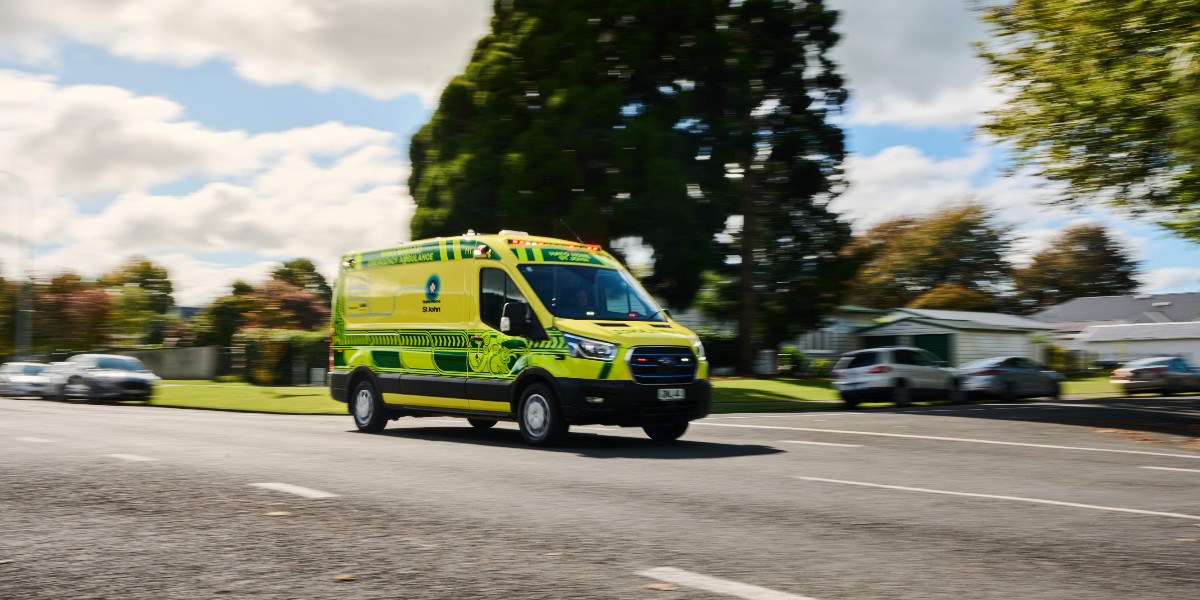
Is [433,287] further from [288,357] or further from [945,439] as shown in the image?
[288,357]

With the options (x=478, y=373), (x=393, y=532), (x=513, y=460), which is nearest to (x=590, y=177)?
(x=478, y=373)

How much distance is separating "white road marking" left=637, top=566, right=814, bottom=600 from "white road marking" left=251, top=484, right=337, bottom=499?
3578 mm

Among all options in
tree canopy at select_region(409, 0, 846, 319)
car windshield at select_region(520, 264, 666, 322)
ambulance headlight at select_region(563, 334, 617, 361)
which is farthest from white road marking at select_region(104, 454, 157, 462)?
tree canopy at select_region(409, 0, 846, 319)

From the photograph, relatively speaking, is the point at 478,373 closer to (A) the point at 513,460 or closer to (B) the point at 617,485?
(A) the point at 513,460

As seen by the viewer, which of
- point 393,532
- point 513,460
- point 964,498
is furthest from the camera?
point 513,460

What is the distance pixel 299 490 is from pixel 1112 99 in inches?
615

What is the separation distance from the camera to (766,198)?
39.2 metres

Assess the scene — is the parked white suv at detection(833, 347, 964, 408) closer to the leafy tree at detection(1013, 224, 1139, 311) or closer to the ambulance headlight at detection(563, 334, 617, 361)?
the ambulance headlight at detection(563, 334, 617, 361)

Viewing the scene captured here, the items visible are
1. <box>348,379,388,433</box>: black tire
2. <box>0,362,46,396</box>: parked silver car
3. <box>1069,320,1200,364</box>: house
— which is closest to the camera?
<box>348,379,388,433</box>: black tire

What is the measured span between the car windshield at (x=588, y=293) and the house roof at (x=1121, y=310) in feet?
237

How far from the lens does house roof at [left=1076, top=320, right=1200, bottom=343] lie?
69.9m

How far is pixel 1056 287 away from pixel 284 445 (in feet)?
281

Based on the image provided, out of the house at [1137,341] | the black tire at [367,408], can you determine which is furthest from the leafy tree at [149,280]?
the black tire at [367,408]

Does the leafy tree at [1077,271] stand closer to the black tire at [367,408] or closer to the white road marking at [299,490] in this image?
the black tire at [367,408]
